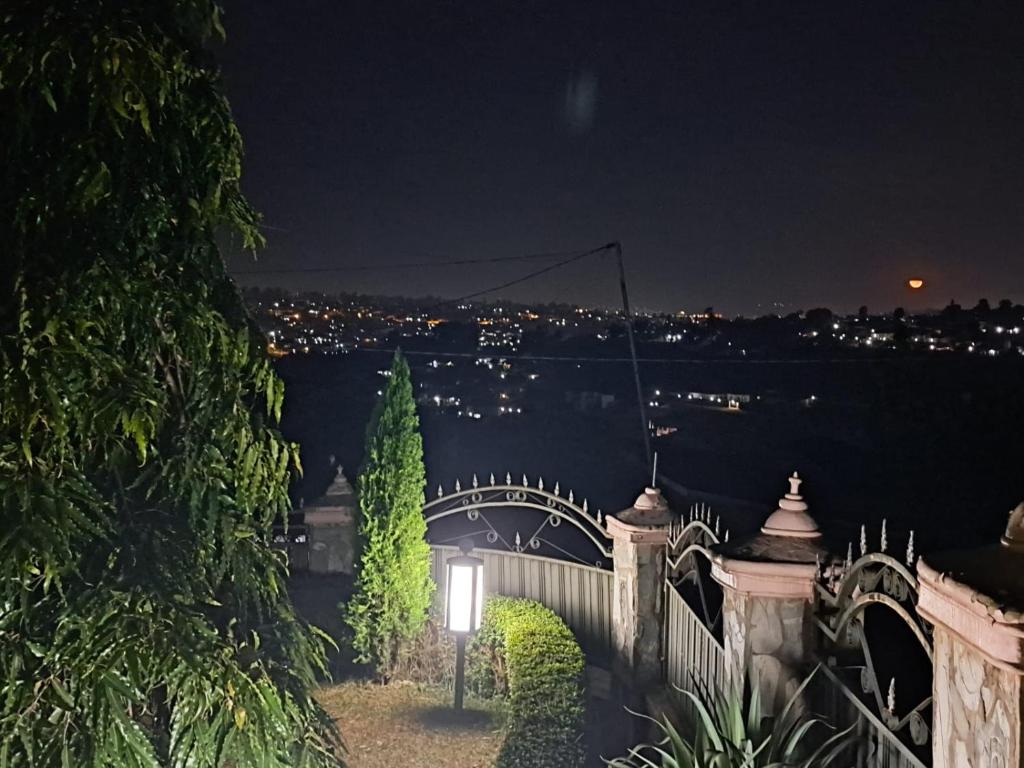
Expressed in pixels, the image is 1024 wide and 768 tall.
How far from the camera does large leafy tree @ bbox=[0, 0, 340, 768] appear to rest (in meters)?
1.81

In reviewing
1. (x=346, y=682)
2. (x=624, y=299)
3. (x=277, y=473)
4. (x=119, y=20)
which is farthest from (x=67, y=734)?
(x=624, y=299)

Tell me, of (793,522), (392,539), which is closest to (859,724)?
(793,522)

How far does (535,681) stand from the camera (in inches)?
247

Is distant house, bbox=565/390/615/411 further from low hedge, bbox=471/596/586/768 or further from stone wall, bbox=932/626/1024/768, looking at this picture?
stone wall, bbox=932/626/1024/768

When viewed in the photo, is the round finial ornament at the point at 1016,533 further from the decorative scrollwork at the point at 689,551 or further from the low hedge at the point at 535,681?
the low hedge at the point at 535,681

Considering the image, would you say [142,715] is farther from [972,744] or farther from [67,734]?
[972,744]

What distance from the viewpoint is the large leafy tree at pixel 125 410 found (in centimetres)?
181

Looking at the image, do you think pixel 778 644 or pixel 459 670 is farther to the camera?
pixel 459 670

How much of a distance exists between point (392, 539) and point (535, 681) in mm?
2499

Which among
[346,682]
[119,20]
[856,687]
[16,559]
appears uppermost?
[119,20]

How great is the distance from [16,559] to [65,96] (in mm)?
1017

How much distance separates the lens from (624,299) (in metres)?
15.7

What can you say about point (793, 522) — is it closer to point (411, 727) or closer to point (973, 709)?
point (973, 709)

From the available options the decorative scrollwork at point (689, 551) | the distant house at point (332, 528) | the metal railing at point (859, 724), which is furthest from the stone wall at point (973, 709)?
the distant house at point (332, 528)
